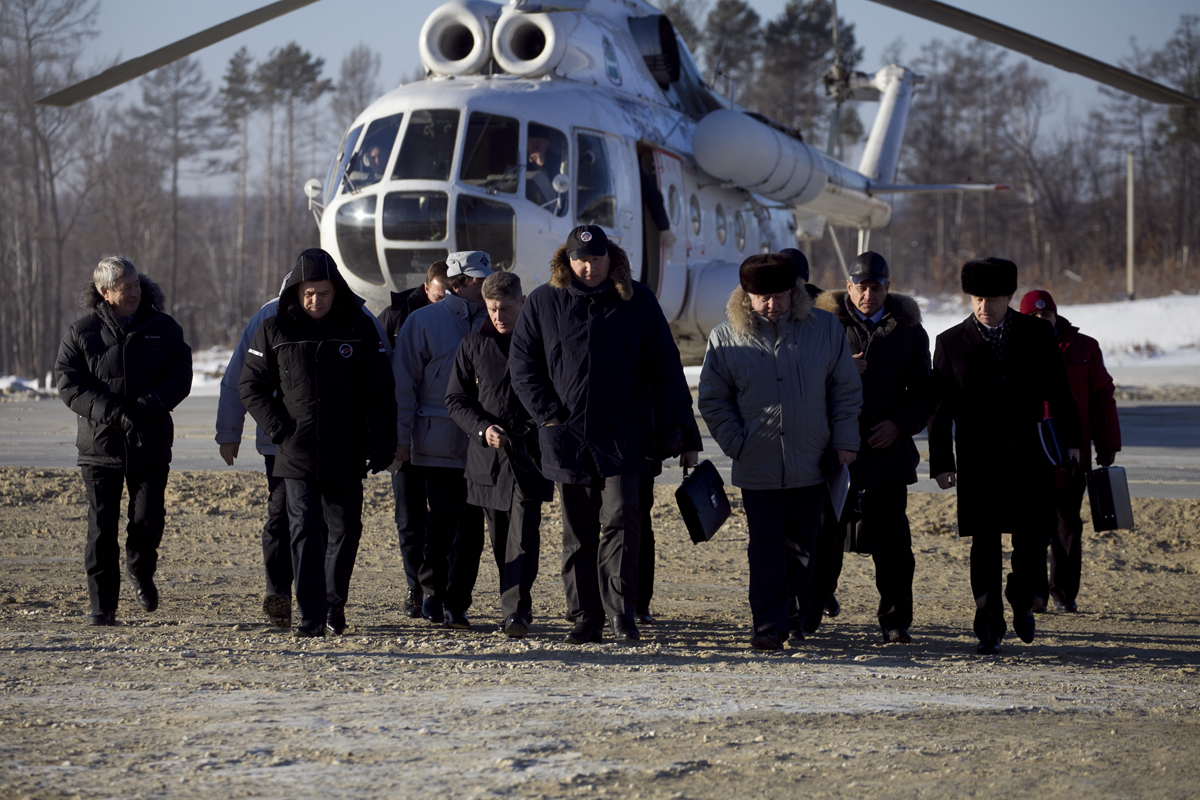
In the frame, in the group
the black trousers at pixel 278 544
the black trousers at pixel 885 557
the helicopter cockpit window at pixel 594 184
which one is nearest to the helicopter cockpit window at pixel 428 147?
the helicopter cockpit window at pixel 594 184

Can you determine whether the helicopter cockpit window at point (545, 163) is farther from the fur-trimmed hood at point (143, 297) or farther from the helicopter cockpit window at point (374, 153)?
the fur-trimmed hood at point (143, 297)

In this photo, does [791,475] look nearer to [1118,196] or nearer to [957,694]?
[957,694]

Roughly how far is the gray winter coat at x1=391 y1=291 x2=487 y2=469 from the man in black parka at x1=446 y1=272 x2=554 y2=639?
0.22m

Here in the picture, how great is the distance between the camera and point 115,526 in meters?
6.00

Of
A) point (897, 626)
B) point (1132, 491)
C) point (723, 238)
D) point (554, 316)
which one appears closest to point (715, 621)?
point (897, 626)

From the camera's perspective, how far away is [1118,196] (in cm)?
5675

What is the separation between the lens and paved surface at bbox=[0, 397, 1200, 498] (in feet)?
37.2

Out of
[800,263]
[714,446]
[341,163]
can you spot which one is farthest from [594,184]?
[800,263]

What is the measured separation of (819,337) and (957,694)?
177 centimetres

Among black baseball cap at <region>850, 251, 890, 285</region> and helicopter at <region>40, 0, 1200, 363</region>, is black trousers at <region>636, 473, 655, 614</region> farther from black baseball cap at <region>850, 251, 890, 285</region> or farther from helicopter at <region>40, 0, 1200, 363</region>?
helicopter at <region>40, 0, 1200, 363</region>

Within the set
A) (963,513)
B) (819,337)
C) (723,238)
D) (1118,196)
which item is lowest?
(963,513)

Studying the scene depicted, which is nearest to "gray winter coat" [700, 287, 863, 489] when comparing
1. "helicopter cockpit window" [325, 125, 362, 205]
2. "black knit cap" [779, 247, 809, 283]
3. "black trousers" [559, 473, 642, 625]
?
"black trousers" [559, 473, 642, 625]

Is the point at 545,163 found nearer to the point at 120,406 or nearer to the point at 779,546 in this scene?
the point at 120,406

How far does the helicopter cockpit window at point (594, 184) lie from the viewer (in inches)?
473
